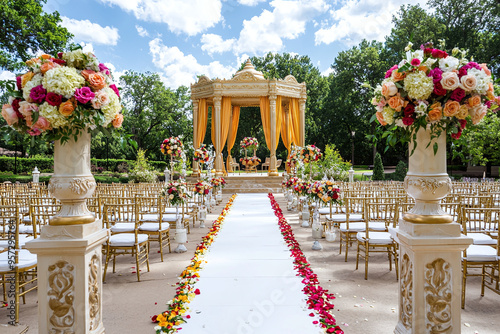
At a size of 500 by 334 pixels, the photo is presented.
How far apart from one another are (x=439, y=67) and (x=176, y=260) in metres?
4.50

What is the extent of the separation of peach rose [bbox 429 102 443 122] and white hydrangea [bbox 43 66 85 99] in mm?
2515

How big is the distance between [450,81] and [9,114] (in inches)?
123

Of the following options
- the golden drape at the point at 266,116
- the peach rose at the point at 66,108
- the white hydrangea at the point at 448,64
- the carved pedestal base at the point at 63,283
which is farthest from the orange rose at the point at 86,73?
the golden drape at the point at 266,116

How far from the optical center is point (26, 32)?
15.1m

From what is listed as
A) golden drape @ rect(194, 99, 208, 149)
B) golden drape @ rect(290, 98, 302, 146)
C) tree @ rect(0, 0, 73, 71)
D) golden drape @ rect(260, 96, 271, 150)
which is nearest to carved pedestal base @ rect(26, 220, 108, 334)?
golden drape @ rect(260, 96, 271, 150)

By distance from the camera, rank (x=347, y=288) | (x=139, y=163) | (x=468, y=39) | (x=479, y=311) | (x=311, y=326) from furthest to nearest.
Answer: (x=468, y=39) < (x=139, y=163) < (x=347, y=288) < (x=479, y=311) < (x=311, y=326)

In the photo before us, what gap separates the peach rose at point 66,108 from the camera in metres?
2.30

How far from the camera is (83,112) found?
2.38 metres

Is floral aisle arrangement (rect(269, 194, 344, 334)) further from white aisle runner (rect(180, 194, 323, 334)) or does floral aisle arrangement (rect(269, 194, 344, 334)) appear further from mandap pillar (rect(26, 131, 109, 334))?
mandap pillar (rect(26, 131, 109, 334))

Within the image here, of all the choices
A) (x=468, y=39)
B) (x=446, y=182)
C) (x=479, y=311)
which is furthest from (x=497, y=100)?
(x=468, y=39)

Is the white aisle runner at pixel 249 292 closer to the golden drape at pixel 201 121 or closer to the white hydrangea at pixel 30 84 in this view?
the white hydrangea at pixel 30 84

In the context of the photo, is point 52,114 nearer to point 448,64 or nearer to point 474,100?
point 448,64

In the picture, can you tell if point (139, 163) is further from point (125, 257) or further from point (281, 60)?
point (281, 60)

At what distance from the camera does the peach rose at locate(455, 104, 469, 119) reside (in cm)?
224
